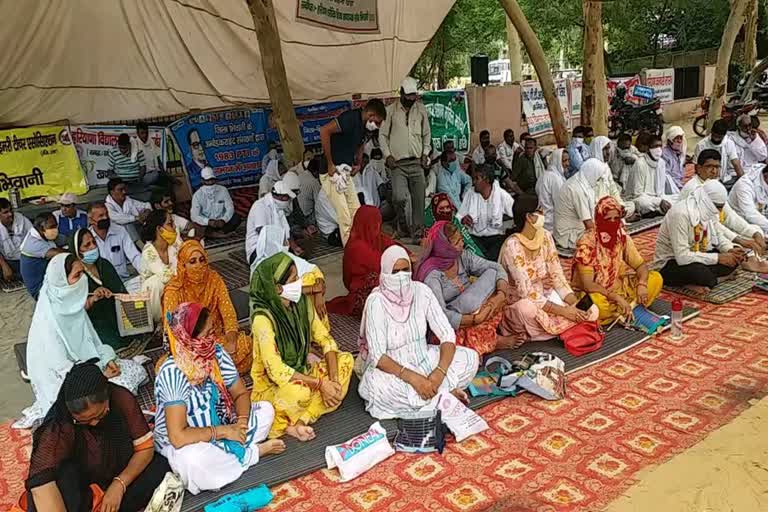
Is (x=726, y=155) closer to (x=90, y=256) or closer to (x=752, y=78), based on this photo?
(x=90, y=256)

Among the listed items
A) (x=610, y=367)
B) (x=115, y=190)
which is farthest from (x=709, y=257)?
(x=115, y=190)

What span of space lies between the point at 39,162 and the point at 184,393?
535cm

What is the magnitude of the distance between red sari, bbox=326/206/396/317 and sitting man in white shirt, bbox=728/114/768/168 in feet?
16.9

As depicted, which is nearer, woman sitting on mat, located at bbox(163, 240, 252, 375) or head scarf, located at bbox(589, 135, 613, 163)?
woman sitting on mat, located at bbox(163, 240, 252, 375)

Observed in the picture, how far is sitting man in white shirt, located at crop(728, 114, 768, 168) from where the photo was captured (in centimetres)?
779

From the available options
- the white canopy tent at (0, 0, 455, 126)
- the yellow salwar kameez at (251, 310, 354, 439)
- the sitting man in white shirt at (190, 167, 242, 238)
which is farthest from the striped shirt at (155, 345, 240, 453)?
the white canopy tent at (0, 0, 455, 126)

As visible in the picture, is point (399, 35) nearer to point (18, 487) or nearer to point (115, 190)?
point (115, 190)

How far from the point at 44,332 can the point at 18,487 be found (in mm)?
771

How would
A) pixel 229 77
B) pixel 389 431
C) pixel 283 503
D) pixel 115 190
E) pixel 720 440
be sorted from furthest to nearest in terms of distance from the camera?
pixel 229 77
pixel 115 190
pixel 389 431
pixel 720 440
pixel 283 503

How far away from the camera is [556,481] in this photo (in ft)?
9.14

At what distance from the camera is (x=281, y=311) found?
3.36 metres

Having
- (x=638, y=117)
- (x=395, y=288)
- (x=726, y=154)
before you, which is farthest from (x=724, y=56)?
(x=395, y=288)

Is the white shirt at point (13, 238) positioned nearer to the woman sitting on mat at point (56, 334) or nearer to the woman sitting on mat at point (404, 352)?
the woman sitting on mat at point (56, 334)

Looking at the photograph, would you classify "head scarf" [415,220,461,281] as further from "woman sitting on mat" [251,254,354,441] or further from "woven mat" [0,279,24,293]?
"woven mat" [0,279,24,293]
